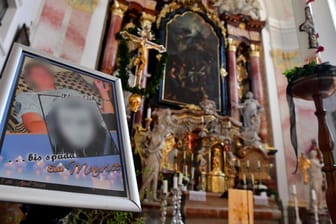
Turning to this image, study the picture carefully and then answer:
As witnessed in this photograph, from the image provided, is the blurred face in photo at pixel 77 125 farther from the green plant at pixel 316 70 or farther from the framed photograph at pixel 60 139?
the green plant at pixel 316 70

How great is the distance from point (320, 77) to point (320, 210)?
379cm

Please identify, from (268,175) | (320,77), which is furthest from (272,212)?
(320,77)

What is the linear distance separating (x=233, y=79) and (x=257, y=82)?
24.7 inches

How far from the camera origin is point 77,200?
76cm

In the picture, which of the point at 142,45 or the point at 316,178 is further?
the point at 316,178

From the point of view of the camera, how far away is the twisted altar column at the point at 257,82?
620 cm

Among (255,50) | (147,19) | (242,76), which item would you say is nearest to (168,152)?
(147,19)

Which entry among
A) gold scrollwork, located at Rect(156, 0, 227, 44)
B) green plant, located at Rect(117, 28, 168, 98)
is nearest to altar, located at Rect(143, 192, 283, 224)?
green plant, located at Rect(117, 28, 168, 98)

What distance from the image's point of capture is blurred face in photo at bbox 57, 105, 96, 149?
0.89 meters

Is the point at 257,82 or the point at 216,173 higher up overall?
the point at 257,82

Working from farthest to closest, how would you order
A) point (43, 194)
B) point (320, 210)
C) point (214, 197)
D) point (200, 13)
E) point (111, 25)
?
1. point (200, 13)
2. point (111, 25)
3. point (320, 210)
4. point (214, 197)
5. point (43, 194)

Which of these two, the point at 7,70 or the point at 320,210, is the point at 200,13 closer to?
the point at 320,210

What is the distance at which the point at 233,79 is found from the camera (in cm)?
669

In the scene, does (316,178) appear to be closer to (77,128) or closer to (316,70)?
(316,70)
